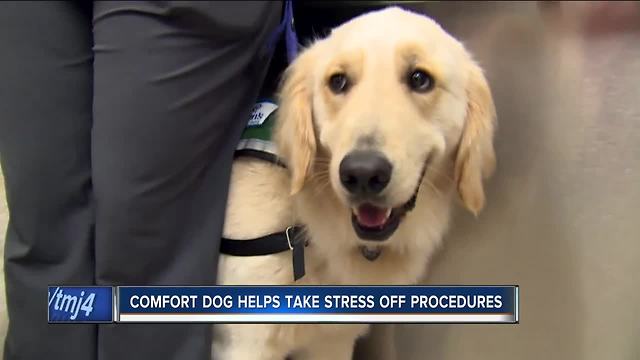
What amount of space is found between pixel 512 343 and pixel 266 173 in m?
0.58

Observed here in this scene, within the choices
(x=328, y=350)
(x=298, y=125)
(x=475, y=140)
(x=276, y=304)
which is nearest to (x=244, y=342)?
(x=276, y=304)

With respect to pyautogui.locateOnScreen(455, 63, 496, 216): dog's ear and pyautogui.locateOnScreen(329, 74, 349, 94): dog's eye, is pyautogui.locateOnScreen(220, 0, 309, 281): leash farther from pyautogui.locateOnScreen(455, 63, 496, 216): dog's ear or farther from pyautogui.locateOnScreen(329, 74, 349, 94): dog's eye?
pyautogui.locateOnScreen(455, 63, 496, 216): dog's ear

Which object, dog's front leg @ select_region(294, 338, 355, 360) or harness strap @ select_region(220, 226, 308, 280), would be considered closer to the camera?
harness strap @ select_region(220, 226, 308, 280)

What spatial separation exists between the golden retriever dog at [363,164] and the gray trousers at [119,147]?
62mm

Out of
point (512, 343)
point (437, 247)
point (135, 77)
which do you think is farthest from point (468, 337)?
point (135, 77)

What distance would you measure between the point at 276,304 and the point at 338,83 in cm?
35

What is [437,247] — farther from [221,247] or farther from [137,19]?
[137,19]

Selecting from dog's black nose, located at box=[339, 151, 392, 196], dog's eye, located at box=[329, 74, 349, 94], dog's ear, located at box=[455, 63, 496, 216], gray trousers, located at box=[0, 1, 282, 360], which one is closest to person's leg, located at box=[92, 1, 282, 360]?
gray trousers, located at box=[0, 1, 282, 360]

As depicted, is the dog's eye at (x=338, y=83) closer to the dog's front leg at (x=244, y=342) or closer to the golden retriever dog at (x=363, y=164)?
the golden retriever dog at (x=363, y=164)

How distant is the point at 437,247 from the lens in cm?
125

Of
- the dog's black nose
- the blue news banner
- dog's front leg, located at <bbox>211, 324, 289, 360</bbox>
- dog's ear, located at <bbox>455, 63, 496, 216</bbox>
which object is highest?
dog's ear, located at <bbox>455, 63, 496, 216</bbox>

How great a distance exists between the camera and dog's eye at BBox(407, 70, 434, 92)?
1.07 metres

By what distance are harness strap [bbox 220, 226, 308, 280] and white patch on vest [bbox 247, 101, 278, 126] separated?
0.57 ft

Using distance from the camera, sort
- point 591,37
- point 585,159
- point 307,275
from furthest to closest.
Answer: point 591,37 → point 585,159 → point 307,275
